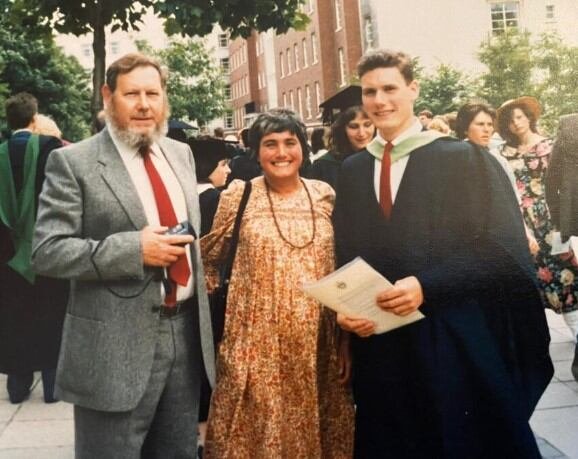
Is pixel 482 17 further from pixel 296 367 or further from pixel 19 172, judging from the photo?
pixel 19 172

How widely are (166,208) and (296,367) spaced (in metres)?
0.83

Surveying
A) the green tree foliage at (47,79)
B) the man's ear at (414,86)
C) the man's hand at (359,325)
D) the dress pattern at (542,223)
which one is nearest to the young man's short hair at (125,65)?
the man's ear at (414,86)

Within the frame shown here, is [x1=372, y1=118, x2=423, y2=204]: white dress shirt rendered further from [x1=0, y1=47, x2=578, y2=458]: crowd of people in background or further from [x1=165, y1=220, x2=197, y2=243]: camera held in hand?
[x1=165, y1=220, x2=197, y2=243]: camera held in hand

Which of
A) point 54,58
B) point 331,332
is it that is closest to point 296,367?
point 331,332

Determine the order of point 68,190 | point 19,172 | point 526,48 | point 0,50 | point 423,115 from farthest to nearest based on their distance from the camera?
point 0,50 < point 423,115 < point 19,172 < point 526,48 < point 68,190

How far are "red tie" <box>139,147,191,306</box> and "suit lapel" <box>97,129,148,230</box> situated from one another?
8cm

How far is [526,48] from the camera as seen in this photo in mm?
3725

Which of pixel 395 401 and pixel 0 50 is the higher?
pixel 0 50

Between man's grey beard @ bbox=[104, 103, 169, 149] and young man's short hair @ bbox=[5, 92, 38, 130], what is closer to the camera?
man's grey beard @ bbox=[104, 103, 169, 149]

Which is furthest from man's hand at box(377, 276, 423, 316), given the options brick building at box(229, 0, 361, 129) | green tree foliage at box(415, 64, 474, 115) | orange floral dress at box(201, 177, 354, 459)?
brick building at box(229, 0, 361, 129)

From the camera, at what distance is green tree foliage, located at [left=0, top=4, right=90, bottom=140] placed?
25.7 metres

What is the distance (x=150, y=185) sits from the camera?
2.20 meters

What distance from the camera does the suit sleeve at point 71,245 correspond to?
6.61 ft

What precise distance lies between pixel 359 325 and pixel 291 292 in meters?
0.34
